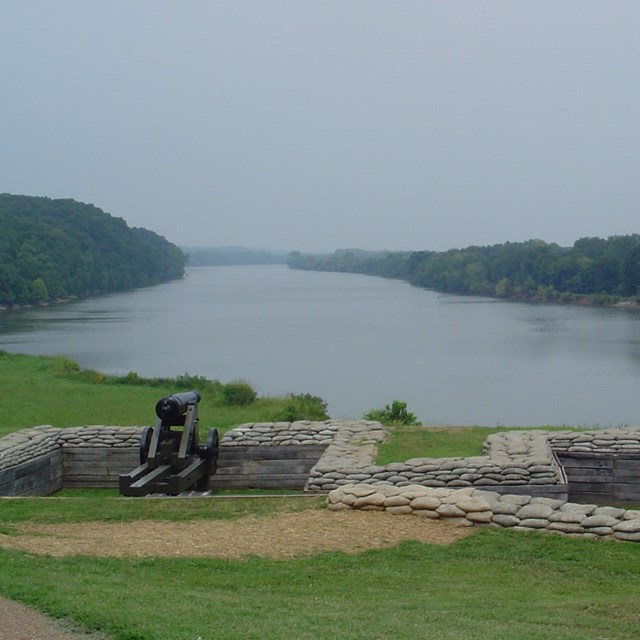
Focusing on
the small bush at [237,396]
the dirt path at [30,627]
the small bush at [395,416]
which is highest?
the dirt path at [30,627]

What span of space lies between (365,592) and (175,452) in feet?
16.9

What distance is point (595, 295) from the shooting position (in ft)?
223

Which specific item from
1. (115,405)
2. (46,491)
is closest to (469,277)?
(115,405)

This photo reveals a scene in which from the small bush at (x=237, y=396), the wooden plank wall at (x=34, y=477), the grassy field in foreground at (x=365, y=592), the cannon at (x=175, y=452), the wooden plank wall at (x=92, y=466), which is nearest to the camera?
the grassy field in foreground at (x=365, y=592)

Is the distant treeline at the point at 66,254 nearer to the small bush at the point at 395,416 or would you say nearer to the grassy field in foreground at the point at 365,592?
the small bush at the point at 395,416

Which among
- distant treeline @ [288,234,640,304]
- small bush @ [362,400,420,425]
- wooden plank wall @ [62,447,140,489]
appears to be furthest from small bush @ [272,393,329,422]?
distant treeline @ [288,234,640,304]

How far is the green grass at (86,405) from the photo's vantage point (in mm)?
14508

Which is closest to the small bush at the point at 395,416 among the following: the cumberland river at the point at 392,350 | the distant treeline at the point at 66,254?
the cumberland river at the point at 392,350

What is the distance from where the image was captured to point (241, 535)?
7012 mm

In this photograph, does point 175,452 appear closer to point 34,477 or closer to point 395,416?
point 34,477

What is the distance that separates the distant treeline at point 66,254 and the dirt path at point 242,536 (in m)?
61.8

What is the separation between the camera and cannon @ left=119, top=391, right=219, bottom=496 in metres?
9.68

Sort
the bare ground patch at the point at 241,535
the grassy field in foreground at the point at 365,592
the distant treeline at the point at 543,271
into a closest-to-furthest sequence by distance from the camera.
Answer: the grassy field in foreground at the point at 365,592 → the bare ground patch at the point at 241,535 → the distant treeline at the point at 543,271

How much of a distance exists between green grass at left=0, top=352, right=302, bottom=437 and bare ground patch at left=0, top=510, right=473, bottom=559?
17.9ft
